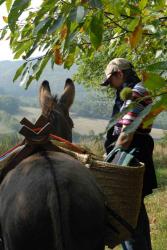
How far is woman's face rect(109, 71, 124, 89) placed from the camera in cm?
458

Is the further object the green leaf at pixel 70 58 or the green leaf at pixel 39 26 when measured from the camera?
the green leaf at pixel 70 58

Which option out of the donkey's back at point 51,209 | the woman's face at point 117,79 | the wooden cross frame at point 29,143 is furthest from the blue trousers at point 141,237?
the wooden cross frame at point 29,143

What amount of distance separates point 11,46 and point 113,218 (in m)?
1.37

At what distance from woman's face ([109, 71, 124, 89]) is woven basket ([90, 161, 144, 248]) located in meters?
1.21

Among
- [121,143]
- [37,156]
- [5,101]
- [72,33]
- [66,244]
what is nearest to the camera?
[72,33]

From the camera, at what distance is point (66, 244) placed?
2.78 meters

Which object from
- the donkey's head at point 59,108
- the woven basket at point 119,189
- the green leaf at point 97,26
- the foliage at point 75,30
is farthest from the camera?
the donkey's head at point 59,108

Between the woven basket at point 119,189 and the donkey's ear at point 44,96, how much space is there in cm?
113

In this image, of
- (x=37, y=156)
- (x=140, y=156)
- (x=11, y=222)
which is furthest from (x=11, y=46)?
(x=140, y=156)

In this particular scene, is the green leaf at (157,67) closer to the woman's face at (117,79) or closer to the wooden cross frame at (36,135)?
the wooden cross frame at (36,135)

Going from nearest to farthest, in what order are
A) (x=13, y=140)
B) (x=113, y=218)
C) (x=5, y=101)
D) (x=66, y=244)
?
(x=66, y=244) < (x=113, y=218) < (x=13, y=140) < (x=5, y=101)

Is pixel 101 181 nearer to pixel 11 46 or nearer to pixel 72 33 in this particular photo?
pixel 11 46

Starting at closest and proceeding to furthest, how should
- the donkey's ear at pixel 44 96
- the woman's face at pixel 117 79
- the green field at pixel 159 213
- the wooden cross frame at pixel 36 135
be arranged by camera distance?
the wooden cross frame at pixel 36 135 < the donkey's ear at pixel 44 96 < the woman's face at pixel 117 79 < the green field at pixel 159 213

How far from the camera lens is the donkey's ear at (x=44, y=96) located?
446 cm
